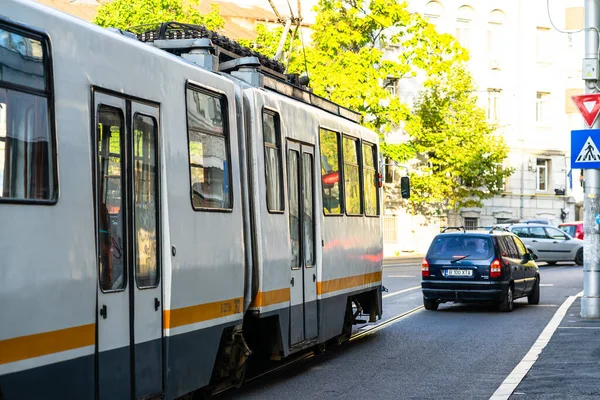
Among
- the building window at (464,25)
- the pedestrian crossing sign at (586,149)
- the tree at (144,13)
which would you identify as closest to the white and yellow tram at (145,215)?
the pedestrian crossing sign at (586,149)

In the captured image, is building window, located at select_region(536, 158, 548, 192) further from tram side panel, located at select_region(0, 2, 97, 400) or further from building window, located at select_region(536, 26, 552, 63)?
tram side panel, located at select_region(0, 2, 97, 400)

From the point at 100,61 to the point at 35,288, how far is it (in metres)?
1.89

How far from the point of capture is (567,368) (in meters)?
12.8

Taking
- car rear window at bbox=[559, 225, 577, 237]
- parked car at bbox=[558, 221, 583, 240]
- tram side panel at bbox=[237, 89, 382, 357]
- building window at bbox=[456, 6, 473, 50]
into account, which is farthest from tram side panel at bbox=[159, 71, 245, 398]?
building window at bbox=[456, 6, 473, 50]

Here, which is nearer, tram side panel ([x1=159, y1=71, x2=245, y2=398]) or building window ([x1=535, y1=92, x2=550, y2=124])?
tram side panel ([x1=159, y1=71, x2=245, y2=398])

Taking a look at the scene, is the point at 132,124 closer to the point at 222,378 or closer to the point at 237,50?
the point at 222,378

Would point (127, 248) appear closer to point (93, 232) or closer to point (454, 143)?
point (93, 232)

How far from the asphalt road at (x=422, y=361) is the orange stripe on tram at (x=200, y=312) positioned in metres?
1.11

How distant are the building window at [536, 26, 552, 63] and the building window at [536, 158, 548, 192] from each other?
570cm

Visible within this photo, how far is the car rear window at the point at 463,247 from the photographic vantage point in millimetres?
21484

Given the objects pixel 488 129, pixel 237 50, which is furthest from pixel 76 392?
pixel 488 129

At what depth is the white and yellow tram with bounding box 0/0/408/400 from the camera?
6.73m

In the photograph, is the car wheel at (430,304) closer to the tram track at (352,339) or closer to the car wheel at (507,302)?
the tram track at (352,339)

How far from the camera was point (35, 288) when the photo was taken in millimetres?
6672
